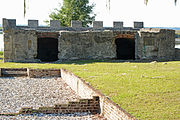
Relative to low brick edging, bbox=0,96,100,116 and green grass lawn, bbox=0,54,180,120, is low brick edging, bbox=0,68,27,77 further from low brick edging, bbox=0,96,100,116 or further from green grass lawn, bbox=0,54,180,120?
low brick edging, bbox=0,96,100,116

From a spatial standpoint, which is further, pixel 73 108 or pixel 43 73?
pixel 43 73

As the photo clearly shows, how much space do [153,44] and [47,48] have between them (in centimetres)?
988

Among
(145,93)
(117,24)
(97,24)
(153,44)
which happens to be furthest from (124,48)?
(145,93)

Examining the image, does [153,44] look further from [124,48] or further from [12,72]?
[12,72]

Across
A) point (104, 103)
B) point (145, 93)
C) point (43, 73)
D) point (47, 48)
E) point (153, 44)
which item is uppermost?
point (153, 44)

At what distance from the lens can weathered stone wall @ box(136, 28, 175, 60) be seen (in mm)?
21719

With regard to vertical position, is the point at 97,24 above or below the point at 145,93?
above

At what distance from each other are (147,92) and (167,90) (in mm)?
679

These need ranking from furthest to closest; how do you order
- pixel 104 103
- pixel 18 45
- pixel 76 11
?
1. pixel 76 11
2. pixel 18 45
3. pixel 104 103

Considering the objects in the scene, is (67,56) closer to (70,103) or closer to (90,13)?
(70,103)

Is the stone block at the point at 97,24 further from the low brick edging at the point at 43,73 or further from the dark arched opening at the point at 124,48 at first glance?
the low brick edging at the point at 43,73

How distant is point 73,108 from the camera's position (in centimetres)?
913

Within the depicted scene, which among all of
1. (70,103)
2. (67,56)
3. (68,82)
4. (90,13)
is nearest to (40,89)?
(68,82)

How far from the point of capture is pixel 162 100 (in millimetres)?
8242
